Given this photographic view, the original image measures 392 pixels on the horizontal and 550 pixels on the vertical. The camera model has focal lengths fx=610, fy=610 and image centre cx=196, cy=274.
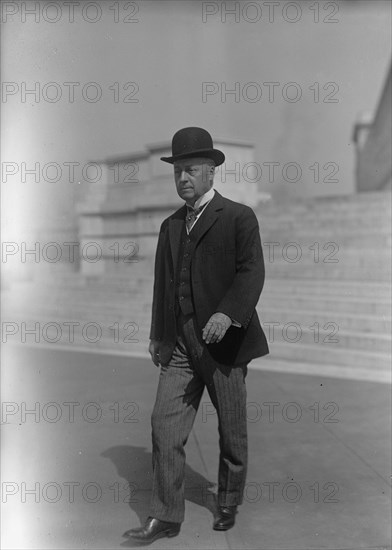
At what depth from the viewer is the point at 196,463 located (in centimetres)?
396

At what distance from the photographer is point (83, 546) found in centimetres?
287

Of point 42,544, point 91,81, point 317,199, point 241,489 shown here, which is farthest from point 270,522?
point 317,199

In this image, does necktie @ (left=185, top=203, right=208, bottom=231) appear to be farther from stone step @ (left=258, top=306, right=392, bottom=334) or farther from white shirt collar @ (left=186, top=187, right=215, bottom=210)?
stone step @ (left=258, top=306, right=392, bottom=334)

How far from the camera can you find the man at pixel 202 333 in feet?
9.61

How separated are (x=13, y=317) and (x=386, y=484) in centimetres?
560

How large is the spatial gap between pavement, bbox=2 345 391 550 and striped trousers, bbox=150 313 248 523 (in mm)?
199

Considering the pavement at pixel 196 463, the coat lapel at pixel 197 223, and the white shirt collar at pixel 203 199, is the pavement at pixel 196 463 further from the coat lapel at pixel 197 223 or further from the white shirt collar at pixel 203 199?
Answer: the white shirt collar at pixel 203 199

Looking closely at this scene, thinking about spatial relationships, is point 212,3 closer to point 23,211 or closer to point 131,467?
point 23,211

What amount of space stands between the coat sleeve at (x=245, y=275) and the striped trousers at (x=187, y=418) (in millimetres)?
235

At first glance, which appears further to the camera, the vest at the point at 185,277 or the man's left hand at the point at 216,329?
the vest at the point at 185,277

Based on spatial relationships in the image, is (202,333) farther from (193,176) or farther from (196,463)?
(196,463)

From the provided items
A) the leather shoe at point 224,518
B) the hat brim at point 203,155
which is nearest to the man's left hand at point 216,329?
the hat brim at point 203,155

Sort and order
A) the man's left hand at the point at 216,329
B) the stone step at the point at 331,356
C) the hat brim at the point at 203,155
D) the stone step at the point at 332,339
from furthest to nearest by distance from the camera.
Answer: the stone step at the point at 332,339 → the stone step at the point at 331,356 → the hat brim at the point at 203,155 → the man's left hand at the point at 216,329

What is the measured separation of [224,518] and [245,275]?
1.22 meters
